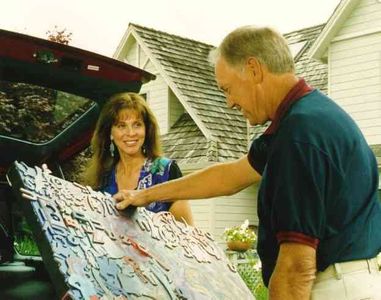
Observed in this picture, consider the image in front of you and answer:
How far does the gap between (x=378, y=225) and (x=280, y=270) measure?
385 millimetres

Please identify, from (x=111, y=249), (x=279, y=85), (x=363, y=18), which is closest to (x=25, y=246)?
(x=111, y=249)

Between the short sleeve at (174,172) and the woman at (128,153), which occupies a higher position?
the woman at (128,153)

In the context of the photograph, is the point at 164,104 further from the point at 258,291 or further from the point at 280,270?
the point at 280,270

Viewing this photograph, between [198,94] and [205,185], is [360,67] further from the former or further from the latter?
[205,185]

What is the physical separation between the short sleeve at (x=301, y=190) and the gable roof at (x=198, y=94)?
13.8m

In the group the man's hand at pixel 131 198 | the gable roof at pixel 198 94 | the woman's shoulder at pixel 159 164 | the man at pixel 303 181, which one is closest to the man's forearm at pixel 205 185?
the man's hand at pixel 131 198

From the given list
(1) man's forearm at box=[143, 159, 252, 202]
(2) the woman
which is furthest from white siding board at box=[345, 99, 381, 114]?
(1) man's forearm at box=[143, 159, 252, 202]

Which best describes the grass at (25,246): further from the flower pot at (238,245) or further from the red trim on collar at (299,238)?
the flower pot at (238,245)

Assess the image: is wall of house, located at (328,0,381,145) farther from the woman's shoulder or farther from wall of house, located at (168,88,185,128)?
the woman's shoulder

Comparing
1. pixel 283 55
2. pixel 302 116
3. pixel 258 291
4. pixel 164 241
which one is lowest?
pixel 258 291

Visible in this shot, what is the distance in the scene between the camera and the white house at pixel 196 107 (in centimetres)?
1672

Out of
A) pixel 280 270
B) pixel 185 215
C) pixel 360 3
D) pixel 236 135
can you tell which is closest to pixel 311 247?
pixel 280 270

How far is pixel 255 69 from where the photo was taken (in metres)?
2.54

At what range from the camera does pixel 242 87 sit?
2602mm
